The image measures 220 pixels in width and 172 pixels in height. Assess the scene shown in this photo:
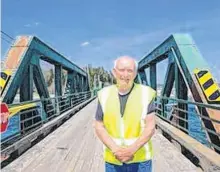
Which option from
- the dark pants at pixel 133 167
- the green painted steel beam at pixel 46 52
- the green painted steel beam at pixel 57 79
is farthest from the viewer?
the green painted steel beam at pixel 57 79

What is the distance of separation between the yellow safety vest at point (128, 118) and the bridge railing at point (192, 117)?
2.76m

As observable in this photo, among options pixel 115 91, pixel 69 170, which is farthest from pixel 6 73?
pixel 115 91

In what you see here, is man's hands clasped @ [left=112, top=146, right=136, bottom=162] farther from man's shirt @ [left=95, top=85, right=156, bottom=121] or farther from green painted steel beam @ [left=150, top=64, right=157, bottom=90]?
green painted steel beam @ [left=150, top=64, right=157, bottom=90]

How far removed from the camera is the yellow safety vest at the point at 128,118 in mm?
2725

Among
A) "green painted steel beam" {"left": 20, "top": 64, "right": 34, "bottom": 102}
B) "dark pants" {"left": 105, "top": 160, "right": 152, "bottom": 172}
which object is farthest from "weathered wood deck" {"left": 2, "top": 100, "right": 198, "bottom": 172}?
"dark pants" {"left": 105, "top": 160, "right": 152, "bottom": 172}

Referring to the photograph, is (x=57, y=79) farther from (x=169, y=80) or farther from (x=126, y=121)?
(x=126, y=121)

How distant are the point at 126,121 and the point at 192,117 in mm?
8758

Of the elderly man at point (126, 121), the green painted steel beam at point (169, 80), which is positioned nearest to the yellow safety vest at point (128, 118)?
the elderly man at point (126, 121)

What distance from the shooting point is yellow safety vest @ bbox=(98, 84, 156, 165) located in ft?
8.94

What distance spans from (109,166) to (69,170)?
312cm

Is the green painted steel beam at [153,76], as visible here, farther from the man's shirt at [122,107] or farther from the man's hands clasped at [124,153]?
the man's hands clasped at [124,153]

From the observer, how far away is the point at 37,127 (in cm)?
929

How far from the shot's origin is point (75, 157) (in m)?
6.84

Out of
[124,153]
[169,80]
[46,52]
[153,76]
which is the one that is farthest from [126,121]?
[153,76]
